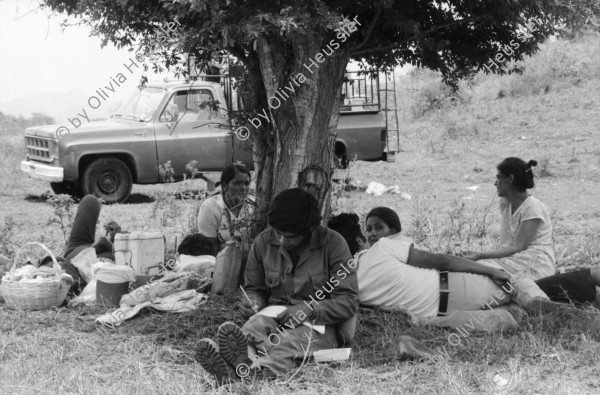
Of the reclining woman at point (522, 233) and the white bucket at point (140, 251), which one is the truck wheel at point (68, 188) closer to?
the white bucket at point (140, 251)

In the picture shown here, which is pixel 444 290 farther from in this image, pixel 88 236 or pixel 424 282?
pixel 88 236

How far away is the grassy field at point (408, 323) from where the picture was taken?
4.59 meters

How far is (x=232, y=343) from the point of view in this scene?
4.41 m

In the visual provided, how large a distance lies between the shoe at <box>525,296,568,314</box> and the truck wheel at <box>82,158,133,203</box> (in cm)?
888

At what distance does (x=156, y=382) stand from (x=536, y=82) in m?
17.7

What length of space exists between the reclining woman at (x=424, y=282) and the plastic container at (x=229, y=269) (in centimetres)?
101

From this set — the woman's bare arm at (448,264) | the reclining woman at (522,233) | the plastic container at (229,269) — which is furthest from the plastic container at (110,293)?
the reclining woman at (522,233)

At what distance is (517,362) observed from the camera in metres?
4.77

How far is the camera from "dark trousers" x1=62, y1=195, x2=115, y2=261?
752cm

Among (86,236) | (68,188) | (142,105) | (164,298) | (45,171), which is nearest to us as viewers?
(164,298)

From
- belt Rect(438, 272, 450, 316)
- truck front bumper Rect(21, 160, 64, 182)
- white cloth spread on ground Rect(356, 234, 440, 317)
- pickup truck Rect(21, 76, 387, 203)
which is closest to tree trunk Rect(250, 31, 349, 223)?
white cloth spread on ground Rect(356, 234, 440, 317)

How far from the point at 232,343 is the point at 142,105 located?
9869mm

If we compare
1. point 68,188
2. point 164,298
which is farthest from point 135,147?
point 164,298

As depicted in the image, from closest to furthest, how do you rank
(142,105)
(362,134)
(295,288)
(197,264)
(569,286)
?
(295,288), (569,286), (197,264), (142,105), (362,134)
